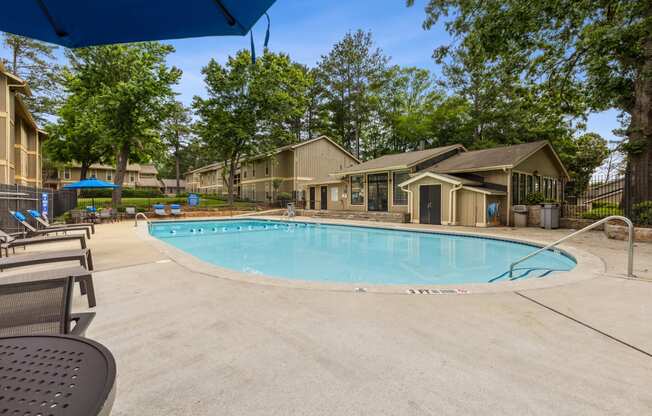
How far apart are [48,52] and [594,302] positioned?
34.2m

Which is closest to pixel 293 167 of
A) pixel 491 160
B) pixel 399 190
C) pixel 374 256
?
pixel 399 190

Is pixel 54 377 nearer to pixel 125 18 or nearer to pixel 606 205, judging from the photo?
pixel 125 18

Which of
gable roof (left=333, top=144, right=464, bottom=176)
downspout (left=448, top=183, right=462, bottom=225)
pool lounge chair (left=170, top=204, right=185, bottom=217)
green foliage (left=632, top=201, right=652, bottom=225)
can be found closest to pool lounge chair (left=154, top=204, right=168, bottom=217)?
pool lounge chair (left=170, top=204, right=185, bottom=217)

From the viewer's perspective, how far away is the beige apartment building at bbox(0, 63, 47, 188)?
498 inches

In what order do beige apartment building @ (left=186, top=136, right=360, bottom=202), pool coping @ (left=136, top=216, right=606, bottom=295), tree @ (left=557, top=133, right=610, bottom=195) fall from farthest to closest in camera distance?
beige apartment building @ (left=186, top=136, right=360, bottom=202) < tree @ (left=557, top=133, right=610, bottom=195) < pool coping @ (left=136, top=216, right=606, bottom=295)

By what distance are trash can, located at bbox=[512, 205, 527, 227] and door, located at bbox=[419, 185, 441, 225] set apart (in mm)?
3278

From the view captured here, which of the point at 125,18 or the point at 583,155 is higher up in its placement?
the point at 583,155

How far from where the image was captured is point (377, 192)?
20.0 meters

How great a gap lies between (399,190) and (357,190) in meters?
3.49

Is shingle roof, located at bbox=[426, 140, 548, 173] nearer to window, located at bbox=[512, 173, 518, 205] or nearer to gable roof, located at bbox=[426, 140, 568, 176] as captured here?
gable roof, located at bbox=[426, 140, 568, 176]

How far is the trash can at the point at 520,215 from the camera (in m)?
13.7

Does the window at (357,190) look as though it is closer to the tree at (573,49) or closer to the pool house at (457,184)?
the pool house at (457,184)

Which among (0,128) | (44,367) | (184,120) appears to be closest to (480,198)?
(44,367)

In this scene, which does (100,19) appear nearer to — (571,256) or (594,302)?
(594,302)
